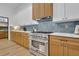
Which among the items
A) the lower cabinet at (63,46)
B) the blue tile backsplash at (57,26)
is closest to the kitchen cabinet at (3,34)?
the blue tile backsplash at (57,26)

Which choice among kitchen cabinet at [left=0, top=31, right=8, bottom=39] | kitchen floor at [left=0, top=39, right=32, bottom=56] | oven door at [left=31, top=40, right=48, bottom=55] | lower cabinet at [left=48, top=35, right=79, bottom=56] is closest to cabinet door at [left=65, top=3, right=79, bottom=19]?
lower cabinet at [left=48, top=35, right=79, bottom=56]

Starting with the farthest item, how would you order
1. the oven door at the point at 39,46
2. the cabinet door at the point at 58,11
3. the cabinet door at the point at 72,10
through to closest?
the oven door at the point at 39,46 → the cabinet door at the point at 58,11 → the cabinet door at the point at 72,10

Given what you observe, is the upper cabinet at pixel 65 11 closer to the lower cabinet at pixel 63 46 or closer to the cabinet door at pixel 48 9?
the cabinet door at pixel 48 9

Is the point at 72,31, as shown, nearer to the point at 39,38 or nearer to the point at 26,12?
the point at 39,38

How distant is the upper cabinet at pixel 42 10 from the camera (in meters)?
3.85

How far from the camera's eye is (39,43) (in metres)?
3.76

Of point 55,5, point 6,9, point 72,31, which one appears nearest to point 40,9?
point 55,5

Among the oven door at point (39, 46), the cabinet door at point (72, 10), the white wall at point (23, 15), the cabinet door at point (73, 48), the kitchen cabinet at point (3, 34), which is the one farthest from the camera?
the kitchen cabinet at point (3, 34)

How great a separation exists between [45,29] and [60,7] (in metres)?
1.39

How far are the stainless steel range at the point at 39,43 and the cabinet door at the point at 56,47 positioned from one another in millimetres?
240

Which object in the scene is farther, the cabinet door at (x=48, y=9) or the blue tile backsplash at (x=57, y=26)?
the cabinet door at (x=48, y=9)

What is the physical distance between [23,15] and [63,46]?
433 centimetres

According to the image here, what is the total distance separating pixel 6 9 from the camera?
7469 millimetres

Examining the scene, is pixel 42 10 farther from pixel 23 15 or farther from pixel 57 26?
pixel 23 15
